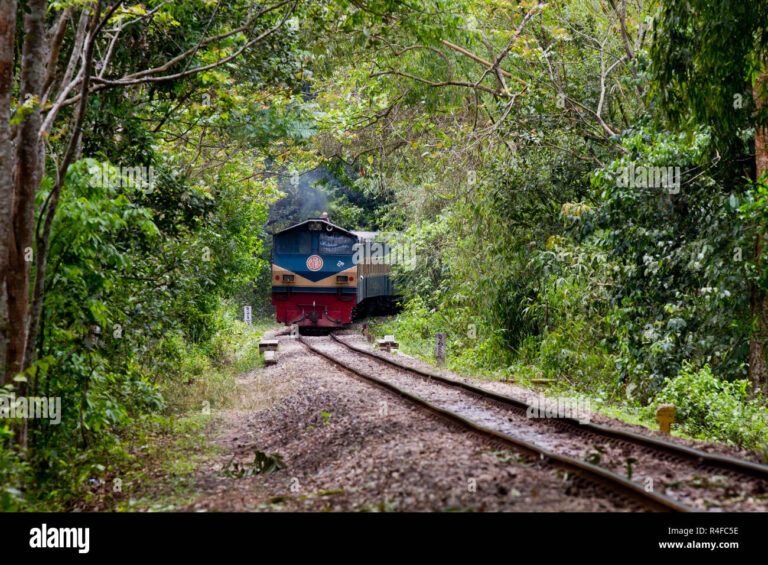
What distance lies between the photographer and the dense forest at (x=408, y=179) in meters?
5.82

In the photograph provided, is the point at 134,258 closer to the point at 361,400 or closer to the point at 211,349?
the point at 361,400

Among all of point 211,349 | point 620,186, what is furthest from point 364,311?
point 620,186

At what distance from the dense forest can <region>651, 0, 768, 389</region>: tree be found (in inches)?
1.2

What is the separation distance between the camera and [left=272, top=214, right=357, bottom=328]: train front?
2269cm

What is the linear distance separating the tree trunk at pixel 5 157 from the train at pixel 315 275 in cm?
1717

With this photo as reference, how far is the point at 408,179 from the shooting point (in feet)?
58.6

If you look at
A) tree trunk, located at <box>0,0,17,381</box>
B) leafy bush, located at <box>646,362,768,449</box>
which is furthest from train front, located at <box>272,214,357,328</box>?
tree trunk, located at <box>0,0,17,381</box>

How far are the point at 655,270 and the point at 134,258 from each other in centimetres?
772

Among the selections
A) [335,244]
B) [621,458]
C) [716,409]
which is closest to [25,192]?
[621,458]

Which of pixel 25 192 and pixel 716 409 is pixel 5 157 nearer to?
pixel 25 192

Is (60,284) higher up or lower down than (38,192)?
lower down

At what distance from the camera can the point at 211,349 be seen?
50.7ft

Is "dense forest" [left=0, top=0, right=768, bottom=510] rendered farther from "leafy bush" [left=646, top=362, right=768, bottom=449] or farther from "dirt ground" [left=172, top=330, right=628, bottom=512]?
"dirt ground" [left=172, top=330, right=628, bottom=512]

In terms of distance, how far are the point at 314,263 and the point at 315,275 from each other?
0.44m
